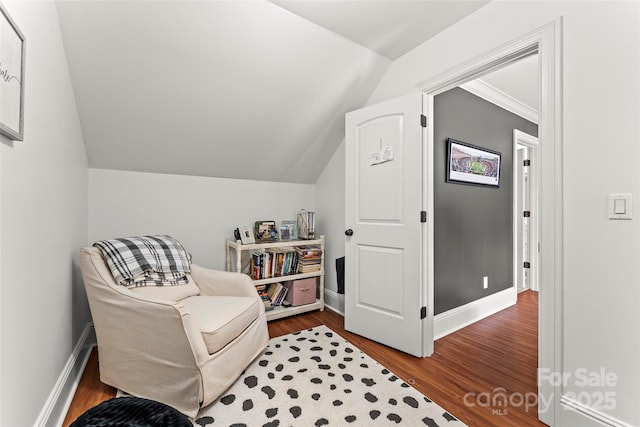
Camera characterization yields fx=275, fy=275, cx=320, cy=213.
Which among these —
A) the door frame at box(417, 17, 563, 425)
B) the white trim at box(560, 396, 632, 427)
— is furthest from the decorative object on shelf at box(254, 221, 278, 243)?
the white trim at box(560, 396, 632, 427)

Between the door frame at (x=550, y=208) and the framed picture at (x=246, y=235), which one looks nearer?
the door frame at (x=550, y=208)

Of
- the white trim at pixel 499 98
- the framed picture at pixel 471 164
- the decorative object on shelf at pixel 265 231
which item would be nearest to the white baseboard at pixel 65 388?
the decorative object on shelf at pixel 265 231

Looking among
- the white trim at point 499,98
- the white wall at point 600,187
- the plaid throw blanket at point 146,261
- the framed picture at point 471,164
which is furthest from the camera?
the white trim at point 499,98

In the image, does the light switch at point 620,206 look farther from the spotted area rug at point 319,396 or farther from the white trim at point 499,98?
the white trim at point 499,98

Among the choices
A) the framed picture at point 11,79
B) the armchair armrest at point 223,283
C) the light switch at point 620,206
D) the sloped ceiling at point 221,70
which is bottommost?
the armchair armrest at point 223,283

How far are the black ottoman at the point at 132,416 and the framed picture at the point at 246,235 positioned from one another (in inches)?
69.1

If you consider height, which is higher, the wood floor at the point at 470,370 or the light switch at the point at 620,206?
the light switch at the point at 620,206

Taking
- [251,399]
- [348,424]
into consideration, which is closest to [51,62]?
[251,399]

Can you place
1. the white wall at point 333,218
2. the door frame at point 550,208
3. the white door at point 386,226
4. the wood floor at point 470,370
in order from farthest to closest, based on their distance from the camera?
1. the white wall at point 333,218
2. the white door at point 386,226
3. the wood floor at point 470,370
4. the door frame at point 550,208

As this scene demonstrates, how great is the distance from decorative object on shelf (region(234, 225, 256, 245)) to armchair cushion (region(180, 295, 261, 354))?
31.0 inches

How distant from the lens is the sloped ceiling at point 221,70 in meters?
1.64

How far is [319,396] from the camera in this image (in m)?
1.57

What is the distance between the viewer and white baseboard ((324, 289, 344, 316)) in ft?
9.34

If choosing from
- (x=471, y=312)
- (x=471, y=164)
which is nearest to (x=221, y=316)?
(x=471, y=312)
